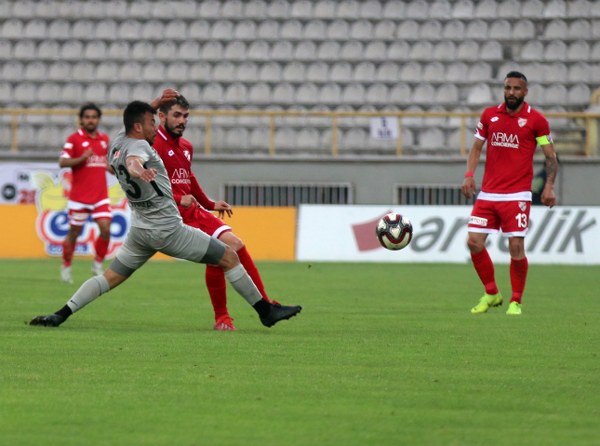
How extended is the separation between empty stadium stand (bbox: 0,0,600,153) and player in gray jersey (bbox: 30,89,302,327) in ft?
59.3

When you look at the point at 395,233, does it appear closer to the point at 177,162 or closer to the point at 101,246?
the point at 177,162

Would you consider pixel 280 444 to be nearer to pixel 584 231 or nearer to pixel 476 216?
pixel 476 216

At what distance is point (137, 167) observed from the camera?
32.2 feet

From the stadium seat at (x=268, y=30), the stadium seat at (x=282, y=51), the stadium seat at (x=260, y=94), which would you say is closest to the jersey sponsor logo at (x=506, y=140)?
the stadium seat at (x=260, y=94)

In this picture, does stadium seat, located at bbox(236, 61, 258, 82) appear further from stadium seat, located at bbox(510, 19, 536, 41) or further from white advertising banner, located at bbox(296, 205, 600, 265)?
white advertising banner, located at bbox(296, 205, 600, 265)

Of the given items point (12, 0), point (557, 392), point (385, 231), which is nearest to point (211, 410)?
point (557, 392)

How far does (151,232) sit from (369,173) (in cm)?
1784

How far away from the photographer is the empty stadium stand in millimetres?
29375

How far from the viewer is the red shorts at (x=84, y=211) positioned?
60.6 ft

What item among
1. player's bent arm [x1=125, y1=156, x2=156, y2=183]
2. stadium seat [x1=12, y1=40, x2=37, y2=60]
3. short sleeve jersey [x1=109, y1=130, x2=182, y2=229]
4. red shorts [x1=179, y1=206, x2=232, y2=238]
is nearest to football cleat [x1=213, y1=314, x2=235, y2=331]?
red shorts [x1=179, y1=206, x2=232, y2=238]

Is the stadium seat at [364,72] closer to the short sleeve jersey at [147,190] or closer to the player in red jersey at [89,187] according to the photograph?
the player in red jersey at [89,187]

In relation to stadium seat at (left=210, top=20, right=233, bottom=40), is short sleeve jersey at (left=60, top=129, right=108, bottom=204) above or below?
below

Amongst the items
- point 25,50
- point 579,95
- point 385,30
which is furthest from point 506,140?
point 25,50

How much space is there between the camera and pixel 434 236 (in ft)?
80.1
